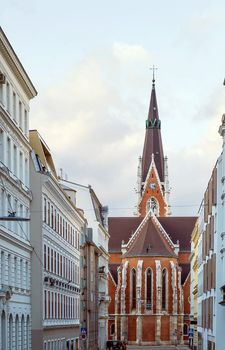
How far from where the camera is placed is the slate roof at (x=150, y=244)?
161750 millimetres

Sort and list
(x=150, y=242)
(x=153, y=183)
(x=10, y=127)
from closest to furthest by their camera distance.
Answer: (x=10, y=127), (x=150, y=242), (x=153, y=183)

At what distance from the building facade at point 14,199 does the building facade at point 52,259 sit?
0.96 m

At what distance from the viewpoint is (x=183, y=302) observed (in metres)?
163

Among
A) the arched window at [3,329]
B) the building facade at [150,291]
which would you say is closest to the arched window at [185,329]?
the building facade at [150,291]

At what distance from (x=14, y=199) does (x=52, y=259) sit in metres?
13.2

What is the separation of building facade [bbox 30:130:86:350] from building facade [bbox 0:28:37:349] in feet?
3.14

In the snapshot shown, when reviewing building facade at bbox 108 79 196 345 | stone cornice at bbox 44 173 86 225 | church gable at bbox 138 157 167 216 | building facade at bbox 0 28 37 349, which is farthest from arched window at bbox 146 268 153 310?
building facade at bbox 0 28 37 349

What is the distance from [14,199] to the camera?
44.6 metres

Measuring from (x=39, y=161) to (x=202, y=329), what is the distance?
85.5 feet

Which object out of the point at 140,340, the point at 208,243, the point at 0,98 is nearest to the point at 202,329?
the point at 208,243

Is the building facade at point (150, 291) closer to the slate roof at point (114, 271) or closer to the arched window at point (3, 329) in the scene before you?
the slate roof at point (114, 271)

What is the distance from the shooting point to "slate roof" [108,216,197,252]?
606 ft

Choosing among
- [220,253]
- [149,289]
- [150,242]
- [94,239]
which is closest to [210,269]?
[220,253]

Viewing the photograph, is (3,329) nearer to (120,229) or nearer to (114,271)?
(114,271)
